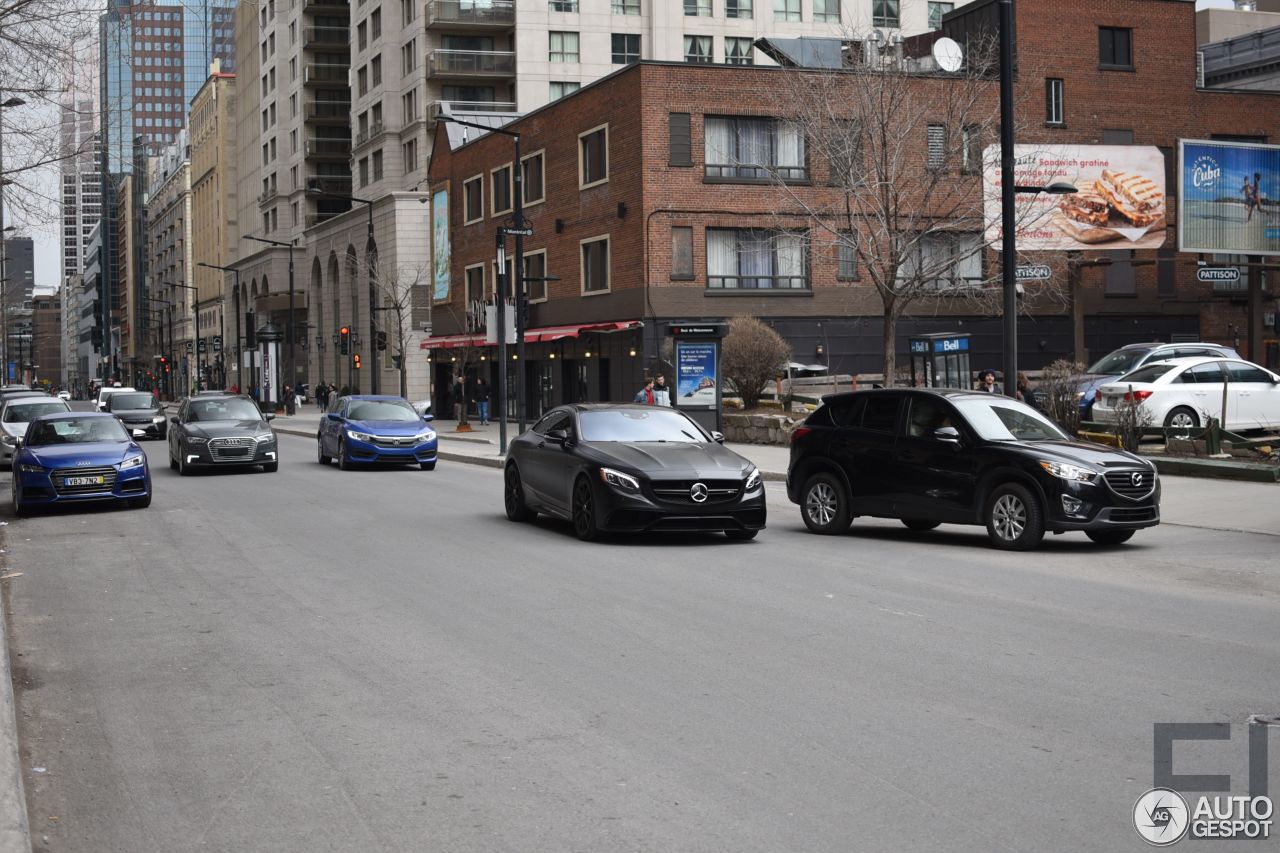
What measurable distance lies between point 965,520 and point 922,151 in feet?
91.2

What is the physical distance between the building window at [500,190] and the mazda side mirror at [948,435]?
4061 cm

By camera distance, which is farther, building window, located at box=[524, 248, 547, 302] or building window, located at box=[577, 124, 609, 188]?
building window, located at box=[524, 248, 547, 302]

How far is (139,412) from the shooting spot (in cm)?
4328

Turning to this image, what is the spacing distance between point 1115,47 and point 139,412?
116 ft

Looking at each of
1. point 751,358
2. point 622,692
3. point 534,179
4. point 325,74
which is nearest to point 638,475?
point 622,692

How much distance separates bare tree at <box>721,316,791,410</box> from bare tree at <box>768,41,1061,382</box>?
310 centimetres

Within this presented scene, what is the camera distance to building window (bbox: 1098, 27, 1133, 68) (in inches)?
1914

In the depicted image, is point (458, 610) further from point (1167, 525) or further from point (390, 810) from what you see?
point (1167, 525)

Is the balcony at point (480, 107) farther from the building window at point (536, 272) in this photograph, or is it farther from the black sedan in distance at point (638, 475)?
the black sedan in distance at point (638, 475)

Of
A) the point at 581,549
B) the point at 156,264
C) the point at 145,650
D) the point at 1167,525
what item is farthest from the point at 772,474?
the point at 156,264

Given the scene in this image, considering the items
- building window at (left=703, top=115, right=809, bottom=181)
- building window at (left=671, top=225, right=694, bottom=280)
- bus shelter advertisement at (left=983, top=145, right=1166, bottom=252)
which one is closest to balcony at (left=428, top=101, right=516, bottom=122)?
building window at (left=703, top=115, right=809, bottom=181)

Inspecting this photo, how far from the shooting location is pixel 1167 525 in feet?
55.0

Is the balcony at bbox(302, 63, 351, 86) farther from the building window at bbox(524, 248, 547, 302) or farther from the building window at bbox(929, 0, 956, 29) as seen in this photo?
the building window at bbox(524, 248, 547, 302)

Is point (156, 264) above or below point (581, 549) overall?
above
